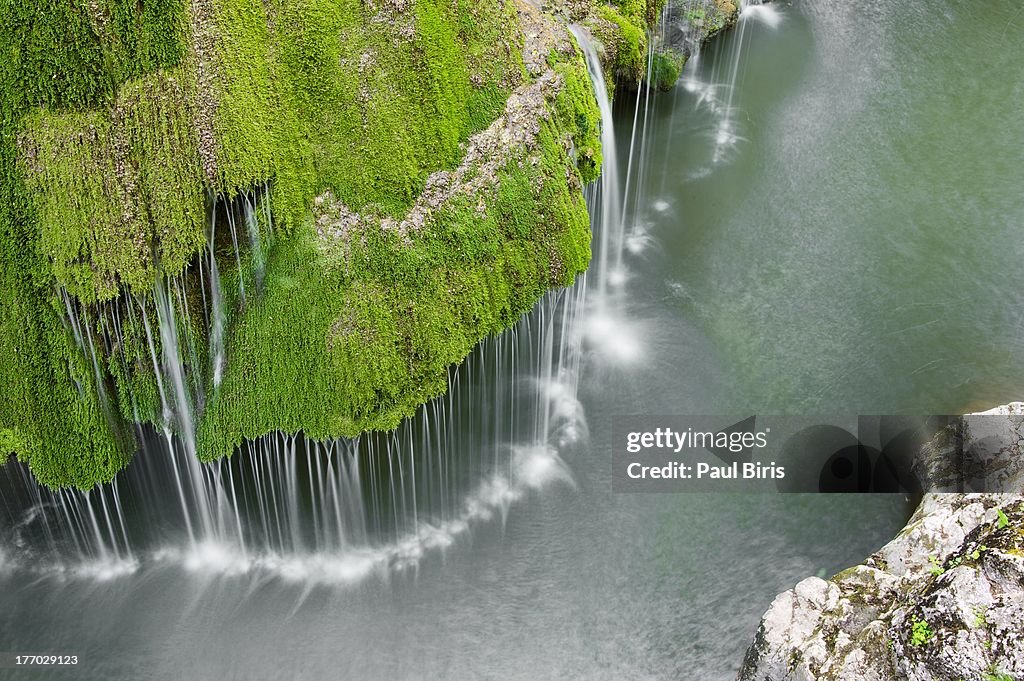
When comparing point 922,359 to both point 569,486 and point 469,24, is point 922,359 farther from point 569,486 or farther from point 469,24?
point 469,24

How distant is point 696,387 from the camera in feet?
44.2

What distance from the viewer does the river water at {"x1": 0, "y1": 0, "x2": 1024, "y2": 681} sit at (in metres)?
10.7

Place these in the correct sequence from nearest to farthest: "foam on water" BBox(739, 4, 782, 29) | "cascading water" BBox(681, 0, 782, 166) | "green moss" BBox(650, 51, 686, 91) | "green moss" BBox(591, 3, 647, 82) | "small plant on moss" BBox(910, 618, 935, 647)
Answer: "small plant on moss" BBox(910, 618, 935, 647), "green moss" BBox(591, 3, 647, 82), "cascading water" BBox(681, 0, 782, 166), "green moss" BBox(650, 51, 686, 91), "foam on water" BBox(739, 4, 782, 29)

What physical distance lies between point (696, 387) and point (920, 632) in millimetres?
6083

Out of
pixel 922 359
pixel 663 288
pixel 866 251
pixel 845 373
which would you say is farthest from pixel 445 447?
pixel 866 251

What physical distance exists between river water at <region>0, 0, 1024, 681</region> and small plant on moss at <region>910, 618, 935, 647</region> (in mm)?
2856

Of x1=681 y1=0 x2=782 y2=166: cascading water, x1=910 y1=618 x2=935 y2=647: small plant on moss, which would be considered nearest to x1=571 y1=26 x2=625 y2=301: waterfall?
x1=681 y1=0 x2=782 y2=166: cascading water

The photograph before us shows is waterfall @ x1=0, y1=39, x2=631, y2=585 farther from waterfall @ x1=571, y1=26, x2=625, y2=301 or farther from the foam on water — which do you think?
the foam on water

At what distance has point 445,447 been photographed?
41.0 ft

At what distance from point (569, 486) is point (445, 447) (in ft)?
6.10

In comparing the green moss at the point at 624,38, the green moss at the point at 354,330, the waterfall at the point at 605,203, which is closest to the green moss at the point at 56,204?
the green moss at the point at 354,330

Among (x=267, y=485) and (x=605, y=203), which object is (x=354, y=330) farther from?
(x=605, y=203)

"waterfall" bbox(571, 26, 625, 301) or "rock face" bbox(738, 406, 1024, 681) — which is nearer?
"rock face" bbox(738, 406, 1024, 681)

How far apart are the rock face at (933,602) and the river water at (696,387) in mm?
1302
